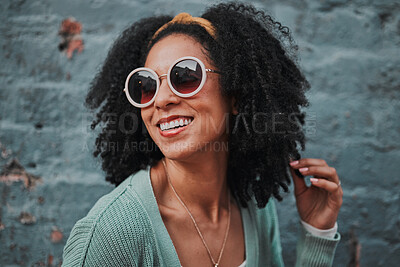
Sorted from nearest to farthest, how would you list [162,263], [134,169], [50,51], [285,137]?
[162,263] → [285,137] → [134,169] → [50,51]

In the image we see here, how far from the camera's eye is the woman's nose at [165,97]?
5.40 feet

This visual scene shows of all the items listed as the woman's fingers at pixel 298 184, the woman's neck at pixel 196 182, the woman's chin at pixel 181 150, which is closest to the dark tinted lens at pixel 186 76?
the woman's chin at pixel 181 150

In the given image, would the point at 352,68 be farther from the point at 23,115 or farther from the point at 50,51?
the point at 23,115

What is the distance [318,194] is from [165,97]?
1.06 metres

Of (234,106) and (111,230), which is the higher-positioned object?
(234,106)

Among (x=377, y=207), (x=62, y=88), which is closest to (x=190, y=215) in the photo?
(x=62, y=88)

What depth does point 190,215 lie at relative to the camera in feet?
6.20

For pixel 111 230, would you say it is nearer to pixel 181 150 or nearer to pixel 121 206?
pixel 121 206

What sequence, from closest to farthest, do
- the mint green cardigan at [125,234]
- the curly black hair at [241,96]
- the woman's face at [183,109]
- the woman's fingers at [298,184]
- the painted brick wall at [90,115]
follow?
the mint green cardigan at [125,234] < the woman's face at [183,109] < the curly black hair at [241,96] < the woman's fingers at [298,184] < the painted brick wall at [90,115]

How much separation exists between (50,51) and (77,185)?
2.98 feet

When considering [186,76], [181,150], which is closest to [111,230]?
[181,150]

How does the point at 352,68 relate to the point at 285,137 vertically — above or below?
above

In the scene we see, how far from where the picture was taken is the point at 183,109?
1660mm

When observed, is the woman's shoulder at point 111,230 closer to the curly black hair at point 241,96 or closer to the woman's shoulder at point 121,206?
the woman's shoulder at point 121,206
